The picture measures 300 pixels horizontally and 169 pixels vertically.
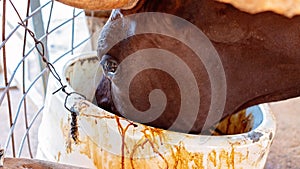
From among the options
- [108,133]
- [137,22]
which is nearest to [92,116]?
[108,133]

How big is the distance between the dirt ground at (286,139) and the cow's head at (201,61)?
451mm

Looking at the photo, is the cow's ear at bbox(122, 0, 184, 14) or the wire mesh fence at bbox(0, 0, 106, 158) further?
the wire mesh fence at bbox(0, 0, 106, 158)

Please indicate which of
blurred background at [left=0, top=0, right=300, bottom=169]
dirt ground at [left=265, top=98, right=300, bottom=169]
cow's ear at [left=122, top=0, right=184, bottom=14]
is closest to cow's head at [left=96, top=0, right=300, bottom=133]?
cow's ear at [left=122, top=0, right=184, bottom=14]

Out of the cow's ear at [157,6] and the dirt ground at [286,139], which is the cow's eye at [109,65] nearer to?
the cow's ear at [157,6]

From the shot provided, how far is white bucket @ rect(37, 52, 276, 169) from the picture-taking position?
0.56 m

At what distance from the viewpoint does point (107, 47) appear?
0.59m

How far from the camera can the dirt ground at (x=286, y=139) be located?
989 millimetres

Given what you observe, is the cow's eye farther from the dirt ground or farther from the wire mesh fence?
the dirt ground

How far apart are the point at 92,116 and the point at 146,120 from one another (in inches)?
2.7

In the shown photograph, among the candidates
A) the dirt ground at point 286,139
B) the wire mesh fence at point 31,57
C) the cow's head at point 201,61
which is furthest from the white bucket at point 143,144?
the dirt ground at point 286,139

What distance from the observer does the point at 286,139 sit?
106 cm

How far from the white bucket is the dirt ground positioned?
375mm

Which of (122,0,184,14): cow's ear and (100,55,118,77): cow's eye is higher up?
(122,0,184,14): cow's ear

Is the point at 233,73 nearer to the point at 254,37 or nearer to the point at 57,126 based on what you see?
the point at 254,37
